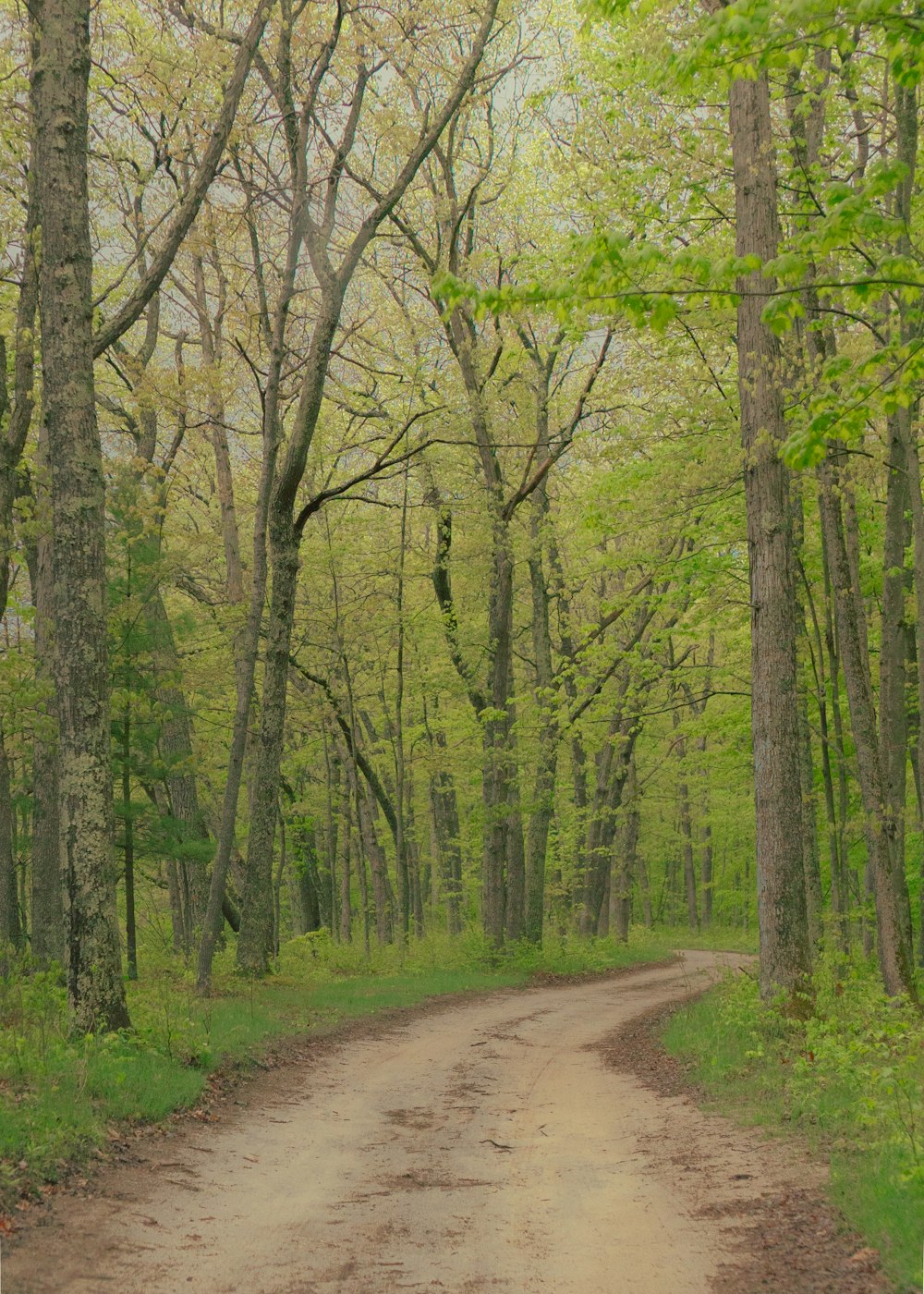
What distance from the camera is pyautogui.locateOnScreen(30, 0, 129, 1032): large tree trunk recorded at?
28.7 feet

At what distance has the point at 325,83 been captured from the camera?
58.8 feet

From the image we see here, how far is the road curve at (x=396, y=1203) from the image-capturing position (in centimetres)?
468

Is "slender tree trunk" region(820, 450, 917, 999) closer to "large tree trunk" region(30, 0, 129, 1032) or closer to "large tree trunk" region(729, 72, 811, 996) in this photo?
"large tree trunk" region(729, 72, 811, 996)

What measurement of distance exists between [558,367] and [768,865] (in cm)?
1876

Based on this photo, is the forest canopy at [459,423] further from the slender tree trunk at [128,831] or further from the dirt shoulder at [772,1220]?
the dirt shoulder at [772,1220]

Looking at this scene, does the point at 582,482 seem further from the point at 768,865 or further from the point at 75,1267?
the point at 75,1267

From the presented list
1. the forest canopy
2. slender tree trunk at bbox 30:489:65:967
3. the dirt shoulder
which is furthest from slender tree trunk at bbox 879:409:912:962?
slender tree trunk at bbox 30:489:65:967

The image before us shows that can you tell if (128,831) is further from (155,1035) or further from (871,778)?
(871,778)

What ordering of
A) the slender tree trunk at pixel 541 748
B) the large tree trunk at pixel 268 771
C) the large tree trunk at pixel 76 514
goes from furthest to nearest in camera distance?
the slender tree trunk at pixel 541 748, the large tree trunk at pixel 268 771, the large tree trunk at pixel 76 514

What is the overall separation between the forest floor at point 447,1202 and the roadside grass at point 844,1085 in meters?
0.19

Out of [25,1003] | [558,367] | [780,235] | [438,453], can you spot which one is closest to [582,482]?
[558,367]

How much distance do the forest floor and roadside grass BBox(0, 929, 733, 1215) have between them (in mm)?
316

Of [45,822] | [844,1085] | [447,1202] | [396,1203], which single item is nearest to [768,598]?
[844,1085]

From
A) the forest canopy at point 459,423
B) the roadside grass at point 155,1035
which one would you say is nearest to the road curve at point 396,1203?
the roadside grass at point 155,1035
